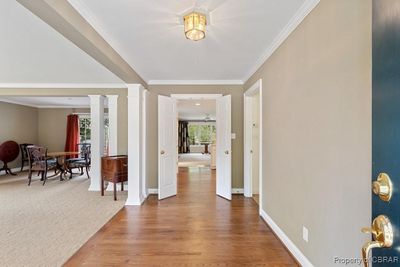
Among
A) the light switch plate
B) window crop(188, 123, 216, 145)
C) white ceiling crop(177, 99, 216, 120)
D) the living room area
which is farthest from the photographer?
window crop(188, 123, 216, 145)

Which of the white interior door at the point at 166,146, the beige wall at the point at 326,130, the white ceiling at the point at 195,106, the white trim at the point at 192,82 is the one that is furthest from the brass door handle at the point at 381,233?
the white ceiling at the point at 195,106

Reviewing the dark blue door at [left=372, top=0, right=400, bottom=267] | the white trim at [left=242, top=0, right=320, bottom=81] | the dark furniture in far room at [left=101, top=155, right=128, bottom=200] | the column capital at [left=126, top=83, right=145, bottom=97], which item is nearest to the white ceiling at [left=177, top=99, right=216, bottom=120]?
the column capital at [left=126, top=83, right=145, bottom=97]

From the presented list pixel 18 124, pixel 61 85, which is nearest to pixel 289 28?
pixel 61 85

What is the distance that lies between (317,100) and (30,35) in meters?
3.04

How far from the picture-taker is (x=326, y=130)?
5.53 ft

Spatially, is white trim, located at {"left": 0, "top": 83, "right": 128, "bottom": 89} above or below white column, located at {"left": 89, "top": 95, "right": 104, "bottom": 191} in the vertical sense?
above

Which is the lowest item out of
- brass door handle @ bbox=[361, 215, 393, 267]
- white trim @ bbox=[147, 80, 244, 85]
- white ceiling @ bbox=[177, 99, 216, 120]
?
brass door handle @ bbox=[361, 215, 393, 267]

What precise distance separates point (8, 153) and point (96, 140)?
4.04m

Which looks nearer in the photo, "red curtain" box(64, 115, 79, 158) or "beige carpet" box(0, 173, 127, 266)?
"beige carpet" box(0, 173, 127, 266)

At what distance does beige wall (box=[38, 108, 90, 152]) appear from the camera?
27.6 ft

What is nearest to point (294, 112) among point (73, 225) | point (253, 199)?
point (253, 199)

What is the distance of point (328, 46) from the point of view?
5.39ft

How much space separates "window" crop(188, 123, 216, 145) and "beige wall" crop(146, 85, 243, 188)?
10.4 meters

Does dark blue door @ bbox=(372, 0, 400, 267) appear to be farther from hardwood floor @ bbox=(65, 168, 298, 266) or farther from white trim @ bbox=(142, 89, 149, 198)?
white trim @ bbox=(142, 89, 149, 198)
